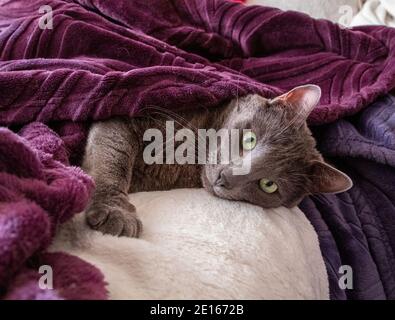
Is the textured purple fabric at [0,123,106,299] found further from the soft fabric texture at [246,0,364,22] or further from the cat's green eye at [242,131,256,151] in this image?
the soft fabric texture at [246,0,364,22]

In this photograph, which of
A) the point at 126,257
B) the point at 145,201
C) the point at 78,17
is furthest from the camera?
the point at 78,17

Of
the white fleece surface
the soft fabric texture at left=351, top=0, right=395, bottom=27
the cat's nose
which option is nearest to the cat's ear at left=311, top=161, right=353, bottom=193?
the white fleece surface

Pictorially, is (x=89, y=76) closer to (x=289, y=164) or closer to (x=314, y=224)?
(x=289, y=164)

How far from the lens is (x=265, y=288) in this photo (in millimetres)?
729

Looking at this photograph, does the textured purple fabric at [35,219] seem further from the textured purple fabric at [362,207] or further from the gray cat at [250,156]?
the textured purple fabric at [362,207]

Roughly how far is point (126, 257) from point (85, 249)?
74 millimetres

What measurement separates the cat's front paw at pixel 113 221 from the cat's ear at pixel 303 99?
1.71ft

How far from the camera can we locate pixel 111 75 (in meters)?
0.98

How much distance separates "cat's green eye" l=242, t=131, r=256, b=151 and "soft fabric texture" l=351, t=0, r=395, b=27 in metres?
0.99

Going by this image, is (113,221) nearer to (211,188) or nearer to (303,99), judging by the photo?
(211,188)

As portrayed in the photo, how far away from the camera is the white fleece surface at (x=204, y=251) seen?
0.67 m

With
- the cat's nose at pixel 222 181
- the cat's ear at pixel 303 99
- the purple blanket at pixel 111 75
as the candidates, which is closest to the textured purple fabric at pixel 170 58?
the purple blanket at pixel 111 75

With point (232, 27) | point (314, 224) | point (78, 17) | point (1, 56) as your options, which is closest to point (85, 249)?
point (314, 224)

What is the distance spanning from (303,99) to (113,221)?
59 cm
